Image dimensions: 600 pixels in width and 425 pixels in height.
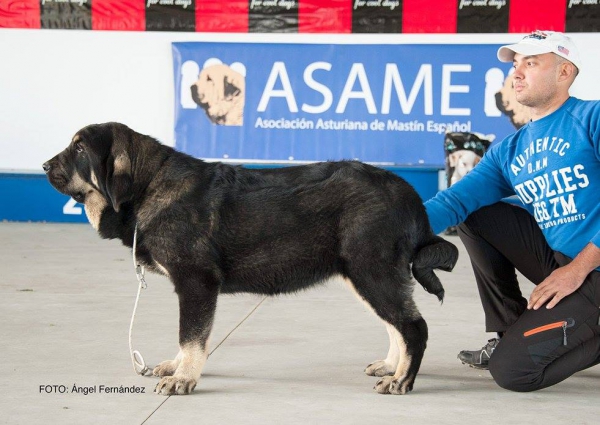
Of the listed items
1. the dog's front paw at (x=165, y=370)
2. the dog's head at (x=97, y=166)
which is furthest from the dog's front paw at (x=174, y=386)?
the dog's head at (x=97, y=166)

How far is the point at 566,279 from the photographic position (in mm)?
3816

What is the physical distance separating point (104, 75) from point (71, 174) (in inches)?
237

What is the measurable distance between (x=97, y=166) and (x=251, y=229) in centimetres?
72

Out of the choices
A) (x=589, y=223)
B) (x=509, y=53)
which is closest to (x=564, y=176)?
(x=589, y=223)

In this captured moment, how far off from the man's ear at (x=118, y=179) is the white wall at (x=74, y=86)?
18.9 ft

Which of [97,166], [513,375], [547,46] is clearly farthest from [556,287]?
[97,166]

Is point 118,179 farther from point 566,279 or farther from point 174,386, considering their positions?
point 566,279

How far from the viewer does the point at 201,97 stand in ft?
31.5

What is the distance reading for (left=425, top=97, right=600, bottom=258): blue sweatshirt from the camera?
3.85 m

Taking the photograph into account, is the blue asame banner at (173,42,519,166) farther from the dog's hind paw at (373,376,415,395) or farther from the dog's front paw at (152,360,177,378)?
the dog's hind paw at (373,376,415,395)

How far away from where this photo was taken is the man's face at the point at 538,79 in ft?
13.0

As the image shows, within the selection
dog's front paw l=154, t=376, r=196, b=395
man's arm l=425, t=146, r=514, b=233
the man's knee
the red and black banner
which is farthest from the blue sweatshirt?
the red and black banner

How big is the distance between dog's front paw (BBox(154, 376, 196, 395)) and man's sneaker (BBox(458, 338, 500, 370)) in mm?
1365

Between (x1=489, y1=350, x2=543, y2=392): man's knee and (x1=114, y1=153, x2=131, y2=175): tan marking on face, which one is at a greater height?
(x1=114, y1=153, x2=131, y2=175): tan marking on face
